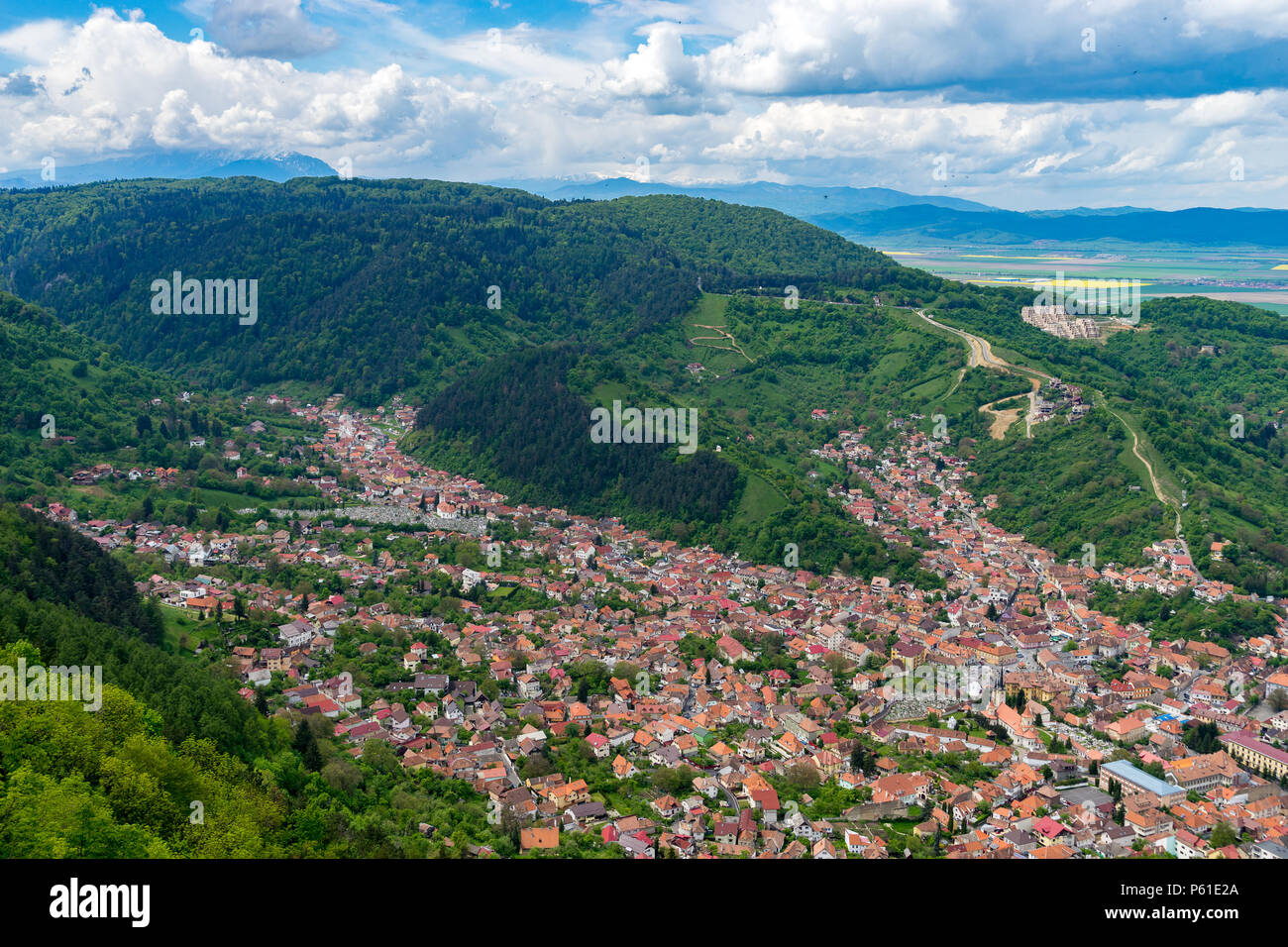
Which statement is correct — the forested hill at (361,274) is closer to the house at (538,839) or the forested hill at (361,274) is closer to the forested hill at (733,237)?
the forested hill at (733,237)

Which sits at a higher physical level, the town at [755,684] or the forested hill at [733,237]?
the forested hill at [733,237]

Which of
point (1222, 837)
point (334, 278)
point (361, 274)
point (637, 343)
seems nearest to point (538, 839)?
point (1222, 837)

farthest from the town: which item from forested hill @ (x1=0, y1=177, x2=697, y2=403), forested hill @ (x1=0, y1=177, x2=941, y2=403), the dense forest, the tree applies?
forested hill @ (x1=0, y1=177, x2=697, y2=403)

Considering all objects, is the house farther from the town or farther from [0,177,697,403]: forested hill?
[0,177,697,403]: forested hill

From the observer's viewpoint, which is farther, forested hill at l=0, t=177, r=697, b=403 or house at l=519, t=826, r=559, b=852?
forested hill at l=0, t=177, r=697, b=403

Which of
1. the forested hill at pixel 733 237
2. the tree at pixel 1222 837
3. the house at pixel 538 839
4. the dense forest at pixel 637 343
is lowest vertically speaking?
the tree at pixel 1222 837

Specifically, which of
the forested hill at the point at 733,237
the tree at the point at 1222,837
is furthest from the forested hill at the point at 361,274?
the tree at the point at 1222,837

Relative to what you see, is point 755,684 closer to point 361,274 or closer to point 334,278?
point 361,274

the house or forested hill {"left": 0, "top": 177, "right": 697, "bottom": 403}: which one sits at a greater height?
forested hill {"left": 0, "top": 177, "right": 697, "bottom": 403}

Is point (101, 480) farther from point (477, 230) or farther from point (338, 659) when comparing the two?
point (477, 230)

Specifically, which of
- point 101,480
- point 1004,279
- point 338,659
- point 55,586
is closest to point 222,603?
point 338,659

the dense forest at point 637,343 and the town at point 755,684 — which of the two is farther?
the dense forest at point 637,343
